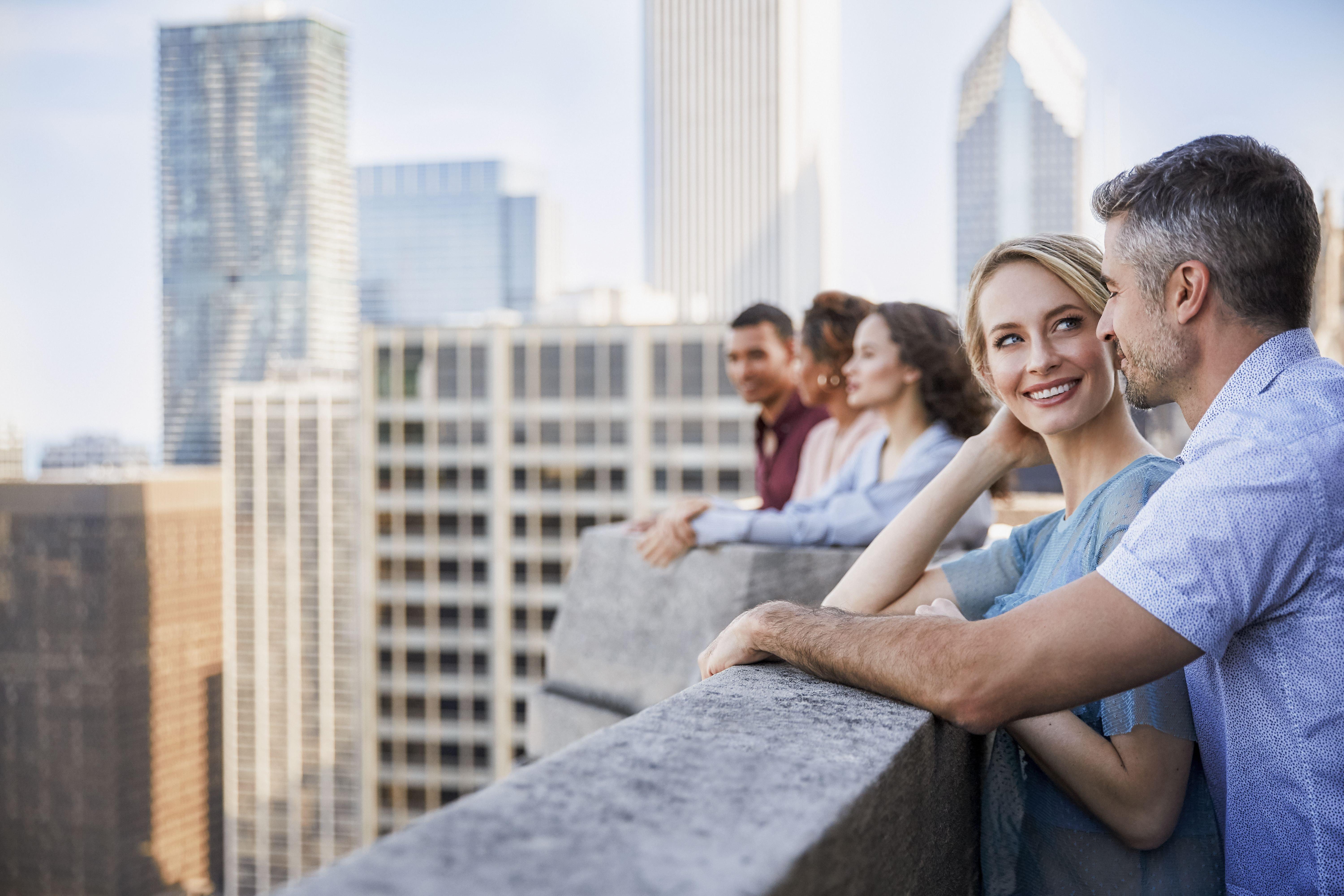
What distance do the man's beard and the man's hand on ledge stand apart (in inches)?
23.6

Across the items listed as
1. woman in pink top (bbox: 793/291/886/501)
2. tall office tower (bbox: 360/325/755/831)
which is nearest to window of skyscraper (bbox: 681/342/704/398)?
tall office tower (bbox: 360/325/755/831)

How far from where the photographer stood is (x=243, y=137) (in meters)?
118

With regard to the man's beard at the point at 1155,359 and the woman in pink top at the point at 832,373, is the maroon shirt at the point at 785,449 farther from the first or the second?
the man's beard at the point at 1155,359

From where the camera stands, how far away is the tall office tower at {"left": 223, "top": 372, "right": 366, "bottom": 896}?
183 feet

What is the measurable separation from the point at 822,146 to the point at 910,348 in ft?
350

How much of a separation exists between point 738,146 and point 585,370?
2417 inches

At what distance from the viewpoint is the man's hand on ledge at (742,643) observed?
4.76ft

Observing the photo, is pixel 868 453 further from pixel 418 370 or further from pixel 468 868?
pixel 418 370

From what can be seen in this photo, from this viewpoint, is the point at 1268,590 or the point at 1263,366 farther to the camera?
the point at 1263,366

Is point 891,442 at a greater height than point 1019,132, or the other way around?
point 1019,132

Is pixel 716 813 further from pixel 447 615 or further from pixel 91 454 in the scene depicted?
pixel 91 454

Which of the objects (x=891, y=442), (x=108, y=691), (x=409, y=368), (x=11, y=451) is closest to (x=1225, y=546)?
(x=891, y=442)

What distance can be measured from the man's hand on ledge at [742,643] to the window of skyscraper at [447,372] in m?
45.4

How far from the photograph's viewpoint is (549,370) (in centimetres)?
4578
